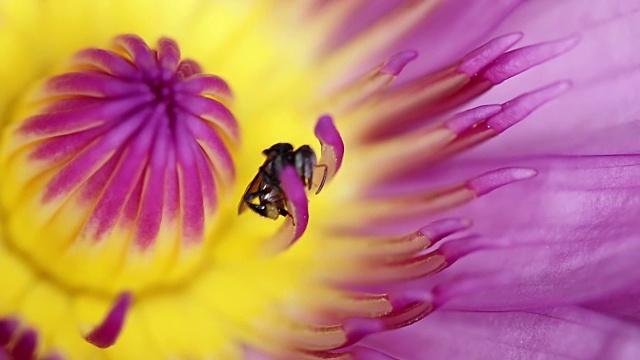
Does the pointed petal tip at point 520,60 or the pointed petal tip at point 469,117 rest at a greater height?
the pointed petal tip at point 520,60

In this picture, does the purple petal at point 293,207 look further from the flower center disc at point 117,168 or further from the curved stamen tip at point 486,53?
the curved stamen tip at point 486,53

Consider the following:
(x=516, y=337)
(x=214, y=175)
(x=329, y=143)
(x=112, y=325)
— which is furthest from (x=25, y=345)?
(x=516, y=337)

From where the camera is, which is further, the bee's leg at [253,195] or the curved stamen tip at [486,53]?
the curved stamen tip at [486,53]

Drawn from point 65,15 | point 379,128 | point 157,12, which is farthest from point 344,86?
point 65,15

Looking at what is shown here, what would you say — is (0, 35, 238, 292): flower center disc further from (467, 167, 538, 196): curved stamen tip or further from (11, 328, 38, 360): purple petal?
(467, 167, 538, 196): curved stamen tip

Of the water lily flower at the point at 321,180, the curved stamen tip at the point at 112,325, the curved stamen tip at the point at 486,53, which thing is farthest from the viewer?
the curved stamen tip at the point at 486,53

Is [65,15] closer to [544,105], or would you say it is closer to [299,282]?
[299,282]

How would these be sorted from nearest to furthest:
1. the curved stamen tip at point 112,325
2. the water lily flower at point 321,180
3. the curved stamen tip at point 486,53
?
the curved stamen tip at point 112,325 → the water lily flower at point 321,180 → the curved stamen tip at point 486,53

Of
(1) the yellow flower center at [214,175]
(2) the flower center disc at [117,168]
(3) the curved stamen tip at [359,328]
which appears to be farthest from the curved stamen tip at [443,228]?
(2) the flower center disc at [117,168]
